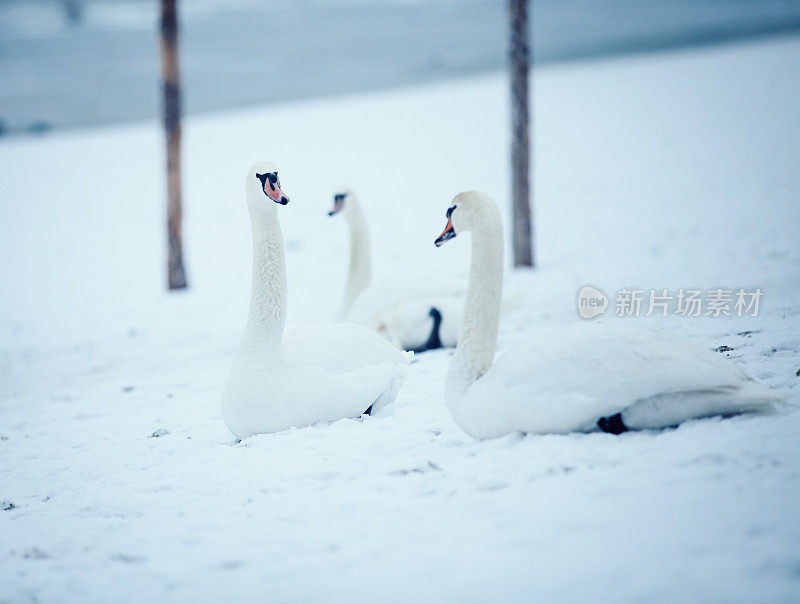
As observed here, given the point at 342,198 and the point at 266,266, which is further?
the point at 342,198

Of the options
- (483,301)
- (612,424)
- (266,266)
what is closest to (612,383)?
(612,424)

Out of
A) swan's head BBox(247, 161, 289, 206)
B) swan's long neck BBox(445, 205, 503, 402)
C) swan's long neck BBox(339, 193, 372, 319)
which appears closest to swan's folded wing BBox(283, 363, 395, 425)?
swan's long neck BBox(445, 205, 503, 402)

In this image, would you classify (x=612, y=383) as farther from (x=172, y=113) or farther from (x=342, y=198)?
(x=172, y=113)

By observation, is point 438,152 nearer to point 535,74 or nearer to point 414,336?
point 535,74

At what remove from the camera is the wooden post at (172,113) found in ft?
40.3

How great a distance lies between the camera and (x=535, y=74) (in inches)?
1261

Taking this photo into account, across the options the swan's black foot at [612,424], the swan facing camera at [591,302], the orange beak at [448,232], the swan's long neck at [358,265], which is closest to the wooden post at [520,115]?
the swan facing camera at [591,302]

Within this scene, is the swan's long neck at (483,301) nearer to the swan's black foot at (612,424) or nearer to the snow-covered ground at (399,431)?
the snow-covered ground at (399,431)

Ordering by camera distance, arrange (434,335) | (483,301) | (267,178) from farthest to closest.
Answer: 1. (434,335)
2. (267,178)
3. (483,301)

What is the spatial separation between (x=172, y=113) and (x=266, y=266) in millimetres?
8205

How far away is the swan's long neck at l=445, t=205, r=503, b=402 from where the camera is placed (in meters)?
4.24

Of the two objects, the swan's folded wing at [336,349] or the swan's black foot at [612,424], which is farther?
the swan's folded wing at [336,349]

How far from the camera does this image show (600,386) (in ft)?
12.1

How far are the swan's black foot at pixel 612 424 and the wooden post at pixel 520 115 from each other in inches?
280
